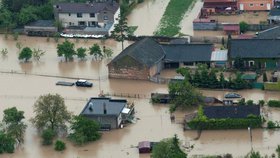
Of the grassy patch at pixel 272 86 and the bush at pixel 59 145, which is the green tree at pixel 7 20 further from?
the grassy patch at pixel 272 86

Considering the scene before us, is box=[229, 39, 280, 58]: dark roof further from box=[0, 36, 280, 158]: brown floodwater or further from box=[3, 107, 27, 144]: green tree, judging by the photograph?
box=[3, 107, 27, 144]: green tree

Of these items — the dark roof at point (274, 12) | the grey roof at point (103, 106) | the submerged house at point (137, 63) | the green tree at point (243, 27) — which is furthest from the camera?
the dark roof at point (274, 12)

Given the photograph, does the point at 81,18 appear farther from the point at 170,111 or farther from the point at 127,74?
the point at 170,111

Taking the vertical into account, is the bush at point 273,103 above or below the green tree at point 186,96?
below

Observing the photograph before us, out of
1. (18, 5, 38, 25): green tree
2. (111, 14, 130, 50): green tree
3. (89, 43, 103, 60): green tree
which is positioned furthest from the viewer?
(18, 5, 38, 25): green tree

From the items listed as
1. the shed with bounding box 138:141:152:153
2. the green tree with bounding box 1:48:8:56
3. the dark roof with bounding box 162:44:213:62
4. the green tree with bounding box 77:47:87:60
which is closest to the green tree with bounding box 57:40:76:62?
the green tree with bounding box 77:47:87:60

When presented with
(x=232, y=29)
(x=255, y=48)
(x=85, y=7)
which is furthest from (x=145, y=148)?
(x=85, y=7)

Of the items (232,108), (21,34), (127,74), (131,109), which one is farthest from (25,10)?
(232,108)

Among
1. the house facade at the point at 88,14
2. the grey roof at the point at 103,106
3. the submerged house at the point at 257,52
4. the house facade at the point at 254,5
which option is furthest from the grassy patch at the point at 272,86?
the house facade at the point at 88,14
